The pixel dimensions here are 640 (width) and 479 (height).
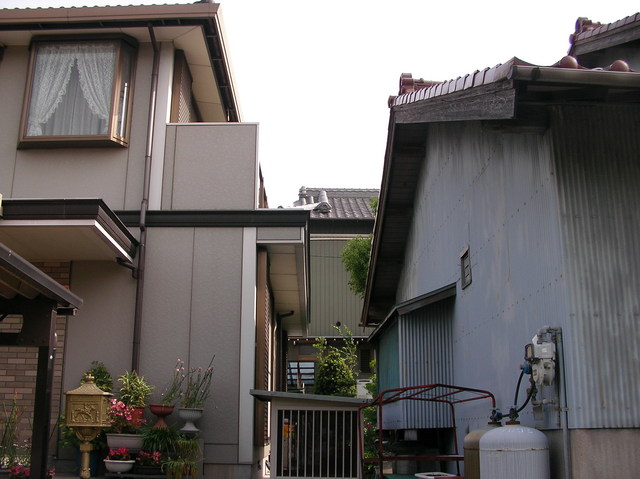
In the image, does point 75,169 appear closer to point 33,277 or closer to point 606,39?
point 33,277

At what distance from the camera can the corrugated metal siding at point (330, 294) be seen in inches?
1151

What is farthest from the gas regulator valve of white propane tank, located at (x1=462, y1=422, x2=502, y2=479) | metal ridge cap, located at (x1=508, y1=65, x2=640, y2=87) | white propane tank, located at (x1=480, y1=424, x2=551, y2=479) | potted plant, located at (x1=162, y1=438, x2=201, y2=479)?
potted plant, located at (x1=162, y1=438, x2=201, y2=479)

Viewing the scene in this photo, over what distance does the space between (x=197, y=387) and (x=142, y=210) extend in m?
2.99

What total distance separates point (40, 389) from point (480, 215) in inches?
202

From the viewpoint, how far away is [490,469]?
6207mm

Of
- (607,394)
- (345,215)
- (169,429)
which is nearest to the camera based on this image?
(607,394)

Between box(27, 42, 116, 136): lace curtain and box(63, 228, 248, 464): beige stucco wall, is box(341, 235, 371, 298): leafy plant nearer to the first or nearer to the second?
box(63, 228, 248, 464): beige stucco wall

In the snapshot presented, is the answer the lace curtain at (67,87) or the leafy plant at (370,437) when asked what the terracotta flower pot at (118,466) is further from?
the lace curtain at (67,87)

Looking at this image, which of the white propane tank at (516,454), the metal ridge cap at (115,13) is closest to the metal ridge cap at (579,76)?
the white propane tank at (516,454)

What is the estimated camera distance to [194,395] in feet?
37.1

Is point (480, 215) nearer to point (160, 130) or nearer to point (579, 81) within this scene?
point (579, 81)

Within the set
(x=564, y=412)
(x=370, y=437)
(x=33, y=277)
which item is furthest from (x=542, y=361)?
(x=370, y=437)

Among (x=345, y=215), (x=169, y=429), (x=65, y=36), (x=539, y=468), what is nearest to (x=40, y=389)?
(x=169, y=429)

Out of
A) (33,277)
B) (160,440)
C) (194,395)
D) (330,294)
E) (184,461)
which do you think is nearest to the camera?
(33,277)
